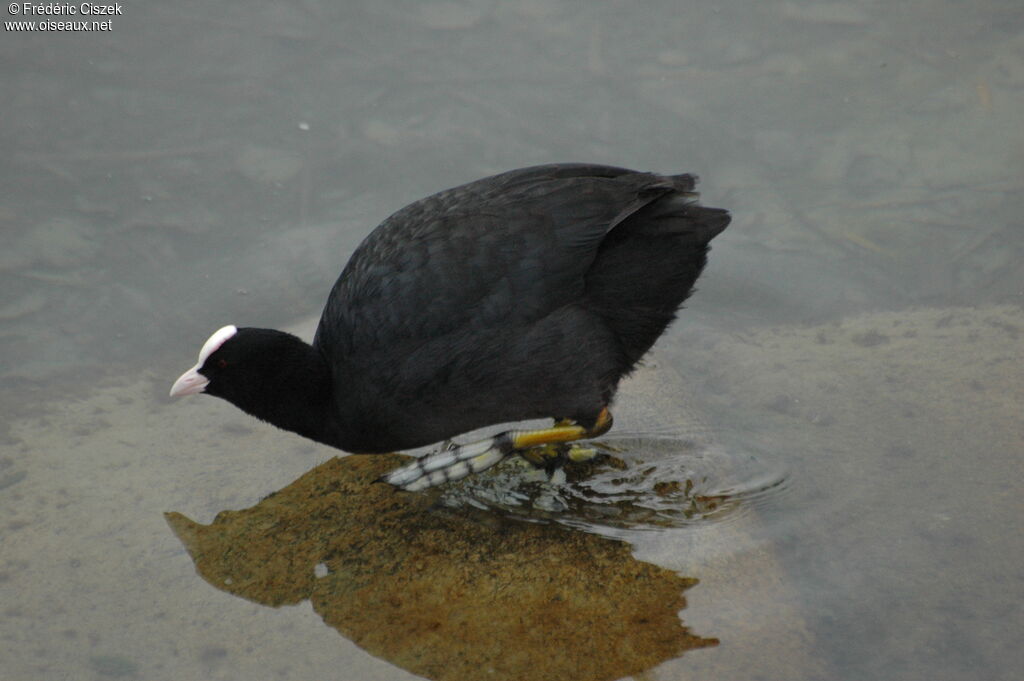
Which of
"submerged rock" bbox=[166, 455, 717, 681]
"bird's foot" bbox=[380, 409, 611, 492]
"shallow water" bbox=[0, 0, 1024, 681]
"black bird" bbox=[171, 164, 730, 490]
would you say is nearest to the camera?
"submerged rock" bbox=[166, 455, 717, 681]

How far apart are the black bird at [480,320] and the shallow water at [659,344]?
35 cm

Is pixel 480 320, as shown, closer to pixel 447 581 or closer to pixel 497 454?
pixel 497 454

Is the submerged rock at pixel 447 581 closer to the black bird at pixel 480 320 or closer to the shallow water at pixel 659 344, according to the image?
the shallow water at pixel 659 344

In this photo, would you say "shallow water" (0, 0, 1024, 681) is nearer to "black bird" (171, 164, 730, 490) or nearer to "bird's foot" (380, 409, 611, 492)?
"bird's foot" (380, 409, 611, 492)

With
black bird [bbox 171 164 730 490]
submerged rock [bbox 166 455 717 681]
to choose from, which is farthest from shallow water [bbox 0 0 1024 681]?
black bird [bbox 171 164 730 490]

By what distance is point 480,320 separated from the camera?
3.64 m

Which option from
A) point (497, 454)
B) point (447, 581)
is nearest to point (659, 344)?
point (497, 454)

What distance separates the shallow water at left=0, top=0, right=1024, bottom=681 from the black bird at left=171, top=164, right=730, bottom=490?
35cm

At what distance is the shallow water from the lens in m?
3.35

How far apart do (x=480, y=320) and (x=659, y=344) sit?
1323 mm

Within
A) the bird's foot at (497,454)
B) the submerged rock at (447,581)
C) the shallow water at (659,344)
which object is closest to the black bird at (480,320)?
the bird's foot at (497,454)

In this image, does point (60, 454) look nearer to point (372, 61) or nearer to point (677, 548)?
point (677, 548)

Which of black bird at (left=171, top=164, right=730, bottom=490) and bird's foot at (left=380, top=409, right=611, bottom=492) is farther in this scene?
bird's foot at (left=380, top=409, right=611, bottom=492)

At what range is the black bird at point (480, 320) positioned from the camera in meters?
3.65
